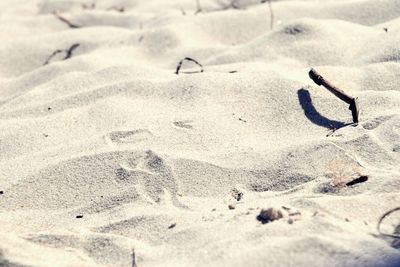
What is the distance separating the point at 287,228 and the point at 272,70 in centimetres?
109

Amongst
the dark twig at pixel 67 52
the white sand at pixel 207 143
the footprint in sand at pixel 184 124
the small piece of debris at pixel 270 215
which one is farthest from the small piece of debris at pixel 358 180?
the dark twig at pixel 67 52

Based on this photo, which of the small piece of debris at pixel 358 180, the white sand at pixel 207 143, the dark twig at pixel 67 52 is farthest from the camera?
the dark twig at pixel 67 52

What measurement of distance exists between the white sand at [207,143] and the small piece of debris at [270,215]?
0.06ft

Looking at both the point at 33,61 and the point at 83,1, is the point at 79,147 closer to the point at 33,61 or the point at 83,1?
the point at 33,61

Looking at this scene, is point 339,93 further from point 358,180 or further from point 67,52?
point 67,52

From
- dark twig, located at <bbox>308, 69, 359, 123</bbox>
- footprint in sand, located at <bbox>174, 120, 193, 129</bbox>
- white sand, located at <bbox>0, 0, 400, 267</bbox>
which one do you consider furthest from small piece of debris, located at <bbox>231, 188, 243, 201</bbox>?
dark twig, located at <bbox>308, 69, 359, 123</bbox>

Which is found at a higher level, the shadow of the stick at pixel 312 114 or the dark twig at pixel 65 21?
the shadow of the stick at pixel 312 114

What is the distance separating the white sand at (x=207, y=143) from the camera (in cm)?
150

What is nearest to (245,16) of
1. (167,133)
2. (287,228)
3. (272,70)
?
(272,70)

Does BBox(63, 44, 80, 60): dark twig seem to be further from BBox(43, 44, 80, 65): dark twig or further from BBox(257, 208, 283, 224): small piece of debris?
BBox(257, 208, 283, 224): small piece of debris

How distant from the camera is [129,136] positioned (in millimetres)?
2111

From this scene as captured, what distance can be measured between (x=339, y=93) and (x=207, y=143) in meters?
0.49

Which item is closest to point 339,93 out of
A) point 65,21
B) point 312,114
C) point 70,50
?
point 312,114

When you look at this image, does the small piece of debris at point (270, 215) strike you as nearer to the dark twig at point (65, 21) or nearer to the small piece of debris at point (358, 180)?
the small piece of debris at point (358, 180)
